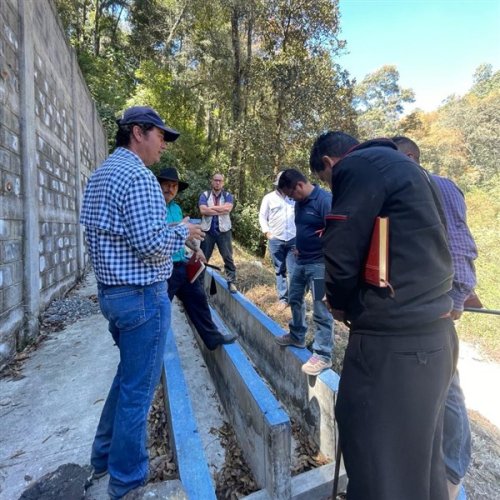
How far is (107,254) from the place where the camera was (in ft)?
5.37

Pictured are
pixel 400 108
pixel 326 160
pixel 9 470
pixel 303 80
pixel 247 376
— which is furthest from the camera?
pixel 400 108

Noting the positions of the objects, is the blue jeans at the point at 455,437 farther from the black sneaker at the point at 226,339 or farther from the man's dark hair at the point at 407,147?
the black sneaker at the point at 226,339

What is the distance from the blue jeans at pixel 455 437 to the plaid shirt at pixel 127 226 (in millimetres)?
1692

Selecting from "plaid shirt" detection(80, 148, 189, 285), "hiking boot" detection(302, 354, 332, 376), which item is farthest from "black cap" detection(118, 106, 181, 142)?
"hiking boot" detection(302, 354, 332, 376)

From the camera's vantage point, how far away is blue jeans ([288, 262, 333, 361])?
Answer: 271 centimetres

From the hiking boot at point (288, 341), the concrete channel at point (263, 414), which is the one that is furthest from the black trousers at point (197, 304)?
the hiking boot at point (288, 341)

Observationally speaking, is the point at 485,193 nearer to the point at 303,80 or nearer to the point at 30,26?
the point at 303,80

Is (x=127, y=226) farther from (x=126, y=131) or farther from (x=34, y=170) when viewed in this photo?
(x=34, y=170)

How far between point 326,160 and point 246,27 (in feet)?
43.5

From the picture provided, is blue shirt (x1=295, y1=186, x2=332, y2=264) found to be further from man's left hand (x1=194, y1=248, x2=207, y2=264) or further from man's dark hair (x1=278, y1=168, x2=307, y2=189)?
man's left hand (x1=194, y1=248, x2=207, y2=264)

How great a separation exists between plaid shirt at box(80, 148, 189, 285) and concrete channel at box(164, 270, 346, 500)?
3.71 feet

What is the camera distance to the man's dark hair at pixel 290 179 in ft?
9.53

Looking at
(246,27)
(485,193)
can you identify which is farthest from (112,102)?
(485,193)

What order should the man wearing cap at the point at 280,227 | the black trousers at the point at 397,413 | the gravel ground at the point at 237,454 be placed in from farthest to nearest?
the man wearing cap at the point at 280,227 < the gravel ground at the point at 237,454 < the black trousers at the point at 397,413
